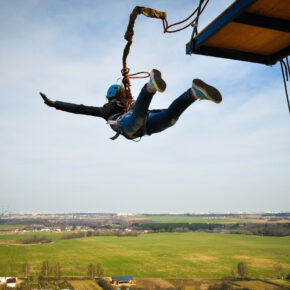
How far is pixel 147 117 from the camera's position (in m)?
5.26

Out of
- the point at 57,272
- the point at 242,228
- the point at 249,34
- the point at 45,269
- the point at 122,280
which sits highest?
the point at 249,34

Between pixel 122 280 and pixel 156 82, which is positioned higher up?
pixel 156 82

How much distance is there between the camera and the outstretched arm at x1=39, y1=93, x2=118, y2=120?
538 centimetres

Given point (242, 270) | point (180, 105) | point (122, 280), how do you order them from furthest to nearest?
point (242, 270), point (122, 280), point (180, 105)

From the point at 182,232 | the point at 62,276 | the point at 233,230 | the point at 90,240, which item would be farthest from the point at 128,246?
the point at 233,230

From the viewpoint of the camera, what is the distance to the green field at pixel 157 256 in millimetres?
72938

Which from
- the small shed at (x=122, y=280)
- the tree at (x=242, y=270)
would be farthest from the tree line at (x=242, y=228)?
the small shed at (x=122, y=280)

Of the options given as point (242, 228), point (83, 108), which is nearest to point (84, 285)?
point (83, 108)

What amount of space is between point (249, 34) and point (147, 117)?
224 centimetres

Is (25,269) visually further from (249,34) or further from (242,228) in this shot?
(242,228)

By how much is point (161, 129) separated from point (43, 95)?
2374mm

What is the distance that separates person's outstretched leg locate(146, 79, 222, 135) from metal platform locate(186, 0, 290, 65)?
0.61 metres

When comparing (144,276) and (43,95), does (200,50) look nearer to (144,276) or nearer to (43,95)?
(43,95)

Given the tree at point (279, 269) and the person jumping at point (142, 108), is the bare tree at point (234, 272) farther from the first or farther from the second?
the person jumping at point (142, 108)
